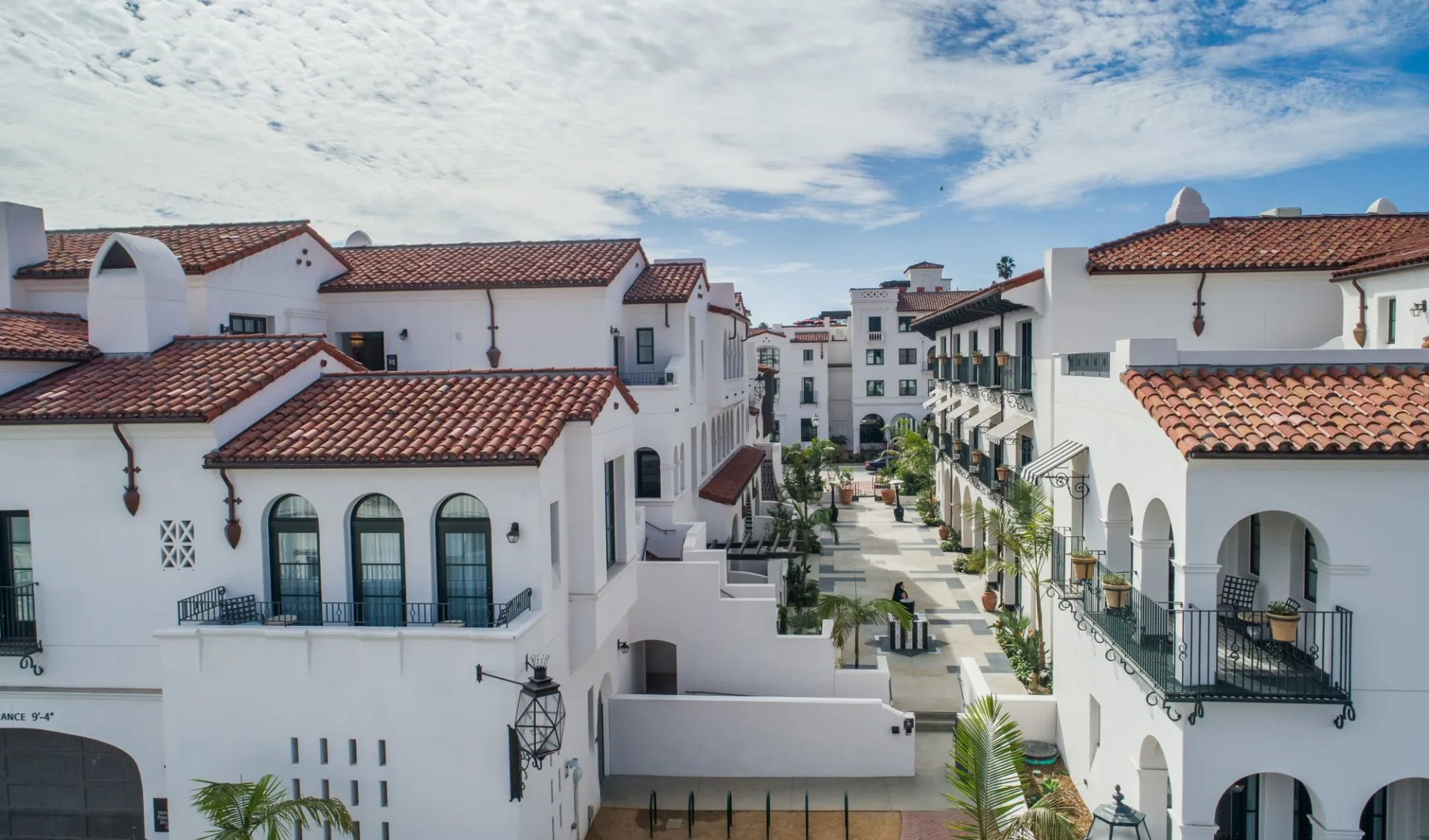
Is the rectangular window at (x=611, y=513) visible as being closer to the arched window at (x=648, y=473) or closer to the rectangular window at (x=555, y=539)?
the rectangular window at (x=555, y=539)

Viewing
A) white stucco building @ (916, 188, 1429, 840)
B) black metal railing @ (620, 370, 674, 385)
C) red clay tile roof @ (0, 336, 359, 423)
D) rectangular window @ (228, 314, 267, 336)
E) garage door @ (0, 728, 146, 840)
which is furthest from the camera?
black metal railing @ (620, 370, 674, 385)

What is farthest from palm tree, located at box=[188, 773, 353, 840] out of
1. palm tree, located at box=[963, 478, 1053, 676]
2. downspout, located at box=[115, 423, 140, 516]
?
palm tree, located at box=[963, 478, 1053, 676]

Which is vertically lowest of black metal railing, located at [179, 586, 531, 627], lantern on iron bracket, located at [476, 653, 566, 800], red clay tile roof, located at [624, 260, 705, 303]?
lantern on iron bracket, located at [476, 653, 566, 800]

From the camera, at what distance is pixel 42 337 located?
1609 cm

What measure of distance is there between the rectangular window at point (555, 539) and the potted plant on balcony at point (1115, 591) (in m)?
8.55

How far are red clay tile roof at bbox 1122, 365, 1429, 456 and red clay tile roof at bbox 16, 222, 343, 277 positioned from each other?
755 inches

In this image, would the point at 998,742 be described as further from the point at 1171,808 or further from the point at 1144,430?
the point at 1144,430

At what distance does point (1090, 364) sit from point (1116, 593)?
4693mm

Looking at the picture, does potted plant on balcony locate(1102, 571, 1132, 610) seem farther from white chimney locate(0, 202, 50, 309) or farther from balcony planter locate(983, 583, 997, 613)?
white chimney locate(0, 202, 50, 309)

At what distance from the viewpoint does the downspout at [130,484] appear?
1387cm

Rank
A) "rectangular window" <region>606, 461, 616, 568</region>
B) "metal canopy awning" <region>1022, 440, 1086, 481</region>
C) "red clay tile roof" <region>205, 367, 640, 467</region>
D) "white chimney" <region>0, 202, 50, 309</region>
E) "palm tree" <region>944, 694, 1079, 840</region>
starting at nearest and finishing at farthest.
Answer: "palm tree" <region>944, 694, 1079, 840</region> → "red clay tile roof" <region>205, 367, 640, 467</region> → "metal canopy awning" <region>1022, 440, 1086, 481</region> → "rectangular window" <region>606, 461, 616, 568</region> → "white chimney" <region>0, 202, 50, 309</region>

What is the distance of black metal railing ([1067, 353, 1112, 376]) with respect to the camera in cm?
1526

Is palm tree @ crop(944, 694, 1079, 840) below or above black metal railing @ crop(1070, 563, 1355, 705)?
below

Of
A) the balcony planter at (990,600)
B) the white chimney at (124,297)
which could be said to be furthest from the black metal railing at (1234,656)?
the white chimney at (124,297)
